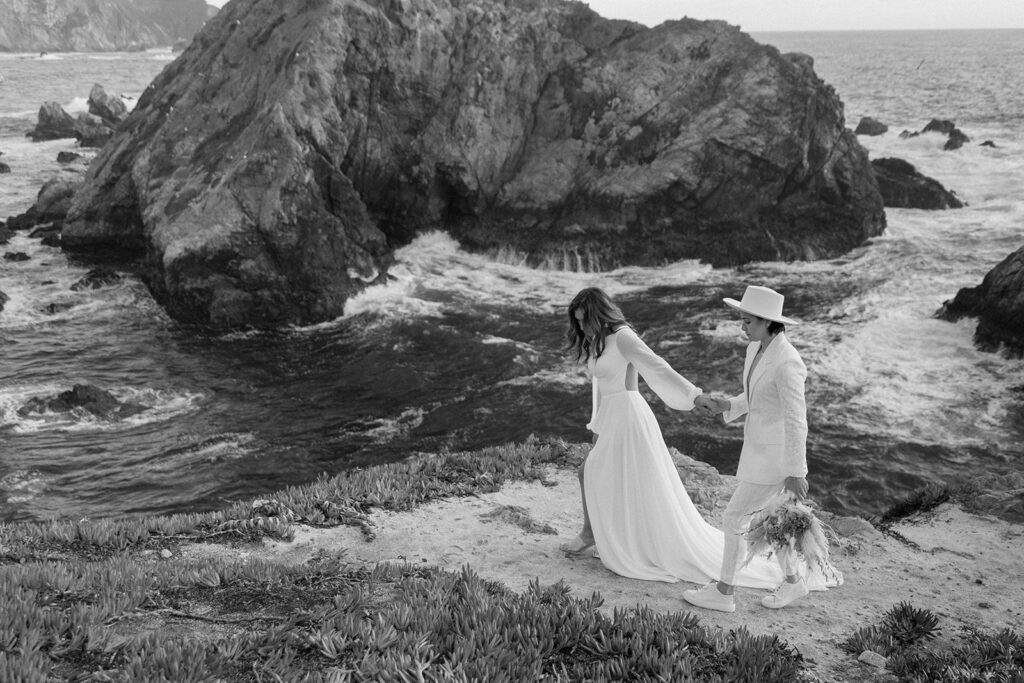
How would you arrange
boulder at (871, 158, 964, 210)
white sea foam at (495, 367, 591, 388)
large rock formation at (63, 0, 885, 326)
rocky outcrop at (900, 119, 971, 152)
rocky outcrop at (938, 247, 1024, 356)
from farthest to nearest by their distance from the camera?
rocky outcrop at (900, 119, 971, 152), boulder at (871, 158, 964, 210), large rock formation at (63, 0, 885, 326), rocky outcrop at (938, 247, 1024, 356), white sea foam at (495, 367, 591, 388)

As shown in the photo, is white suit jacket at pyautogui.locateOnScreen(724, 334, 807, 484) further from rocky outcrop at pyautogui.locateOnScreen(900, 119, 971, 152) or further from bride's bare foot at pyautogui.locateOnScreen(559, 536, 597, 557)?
rocky outcrop at pyautogui.locateOnScreen(900, 119, 971, 152)

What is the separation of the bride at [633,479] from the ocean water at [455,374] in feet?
25.0

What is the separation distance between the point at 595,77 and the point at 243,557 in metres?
27.7

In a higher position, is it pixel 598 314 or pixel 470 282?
pixel 598 314

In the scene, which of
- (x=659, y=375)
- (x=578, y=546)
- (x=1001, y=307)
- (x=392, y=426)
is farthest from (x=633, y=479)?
(x=1001, y=307)

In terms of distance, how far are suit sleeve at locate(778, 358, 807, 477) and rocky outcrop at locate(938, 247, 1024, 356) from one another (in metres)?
16.9

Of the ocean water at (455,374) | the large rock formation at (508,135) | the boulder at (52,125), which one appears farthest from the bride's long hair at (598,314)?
the boulder at (52,125)

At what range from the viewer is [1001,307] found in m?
21.9

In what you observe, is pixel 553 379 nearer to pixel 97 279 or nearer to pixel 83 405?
pixel 83 405

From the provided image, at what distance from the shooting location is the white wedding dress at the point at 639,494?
8.32m

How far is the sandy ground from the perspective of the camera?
7.70m

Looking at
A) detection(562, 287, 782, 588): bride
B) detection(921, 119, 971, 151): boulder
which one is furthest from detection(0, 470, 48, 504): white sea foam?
detection(921, 119, 971, 151): boulder

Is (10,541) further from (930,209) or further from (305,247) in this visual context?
(930,209)

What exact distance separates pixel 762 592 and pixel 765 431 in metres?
1.87
